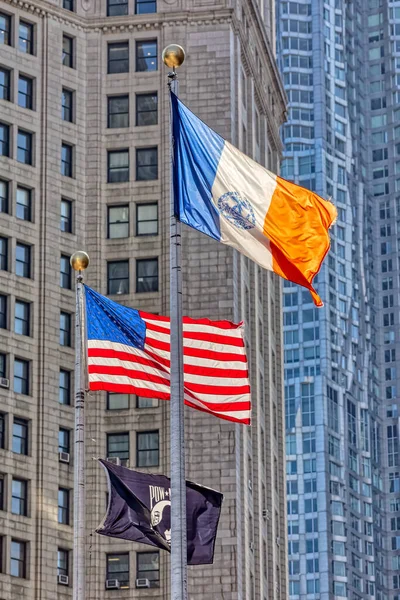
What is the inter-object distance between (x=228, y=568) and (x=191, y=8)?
31626 mm

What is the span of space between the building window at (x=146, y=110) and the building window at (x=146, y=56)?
5.63 feet

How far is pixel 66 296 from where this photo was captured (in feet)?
309

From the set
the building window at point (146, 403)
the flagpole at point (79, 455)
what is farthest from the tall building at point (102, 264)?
the flagpole at point (79, 455)

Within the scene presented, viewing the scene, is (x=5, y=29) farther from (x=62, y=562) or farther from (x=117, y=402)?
(x=62, y=562)

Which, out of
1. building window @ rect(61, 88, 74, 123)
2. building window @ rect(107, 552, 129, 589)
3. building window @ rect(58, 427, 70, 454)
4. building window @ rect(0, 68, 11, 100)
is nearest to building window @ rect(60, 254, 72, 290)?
building window @ rect(58, 427, 70, 454)

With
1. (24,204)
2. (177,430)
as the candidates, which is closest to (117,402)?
(24,204)

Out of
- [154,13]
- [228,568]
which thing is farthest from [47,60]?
[228,568]

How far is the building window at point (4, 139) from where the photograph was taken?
3706 inches

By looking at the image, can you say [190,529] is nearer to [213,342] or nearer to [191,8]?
[213,342]

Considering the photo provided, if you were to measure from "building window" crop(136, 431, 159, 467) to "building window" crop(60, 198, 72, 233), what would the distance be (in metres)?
12.1

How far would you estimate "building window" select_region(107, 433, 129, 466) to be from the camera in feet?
303

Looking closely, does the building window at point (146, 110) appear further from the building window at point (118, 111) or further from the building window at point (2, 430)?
the building window at point (2, 430)

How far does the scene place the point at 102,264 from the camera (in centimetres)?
9569

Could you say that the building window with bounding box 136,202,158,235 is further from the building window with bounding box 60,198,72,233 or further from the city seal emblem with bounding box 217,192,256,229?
the city seal emblem with bounding box 217,192,256,229
